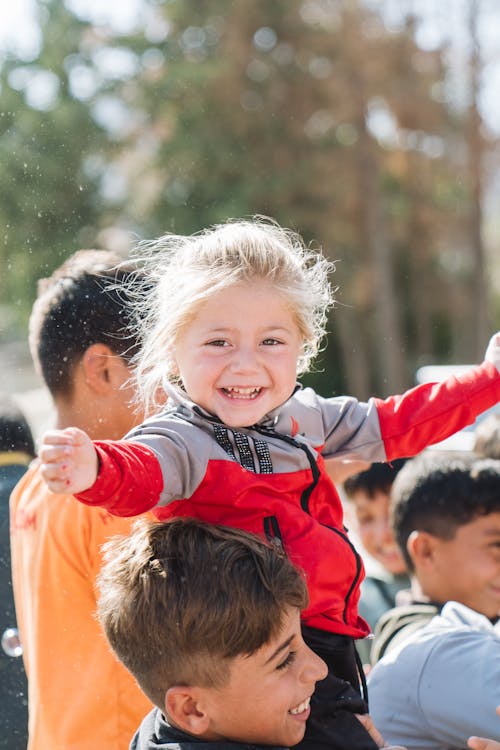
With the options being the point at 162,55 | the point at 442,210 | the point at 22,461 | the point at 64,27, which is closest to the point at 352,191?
the point at 442,210

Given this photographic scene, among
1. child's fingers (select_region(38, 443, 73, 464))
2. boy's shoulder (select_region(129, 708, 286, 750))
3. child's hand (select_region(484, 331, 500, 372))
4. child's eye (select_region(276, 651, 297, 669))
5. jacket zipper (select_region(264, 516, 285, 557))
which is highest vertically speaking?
child's hand (select_region(484, 331, 500, 372))

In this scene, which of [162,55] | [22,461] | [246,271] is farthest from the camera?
[162,55]

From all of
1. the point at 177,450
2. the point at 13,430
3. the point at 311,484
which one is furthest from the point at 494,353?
the point at 13,430

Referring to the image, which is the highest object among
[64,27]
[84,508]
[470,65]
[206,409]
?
[470,65]

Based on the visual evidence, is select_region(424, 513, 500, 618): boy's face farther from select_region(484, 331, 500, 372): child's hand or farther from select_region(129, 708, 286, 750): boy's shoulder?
select_region(129, 708, 286, 750): boy's shoulder

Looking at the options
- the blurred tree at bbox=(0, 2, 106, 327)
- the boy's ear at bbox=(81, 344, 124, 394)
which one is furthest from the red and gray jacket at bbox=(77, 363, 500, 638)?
the blurred tree at bbox=(0, 2, 106, 327)

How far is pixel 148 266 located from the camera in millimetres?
1740

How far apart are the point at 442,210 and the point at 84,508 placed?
12.3 meters

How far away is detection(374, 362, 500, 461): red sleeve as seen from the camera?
5.48 feet

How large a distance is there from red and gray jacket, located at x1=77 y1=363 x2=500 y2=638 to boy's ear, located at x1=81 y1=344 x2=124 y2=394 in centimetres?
35

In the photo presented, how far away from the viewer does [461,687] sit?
1.76m

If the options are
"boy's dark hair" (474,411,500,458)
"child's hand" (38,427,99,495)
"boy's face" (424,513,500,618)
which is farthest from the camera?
"boy's dark hair" (474,411,500,458)

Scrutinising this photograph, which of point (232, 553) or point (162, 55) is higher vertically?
point (162, 55)

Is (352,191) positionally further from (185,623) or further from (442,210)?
(185,623)
